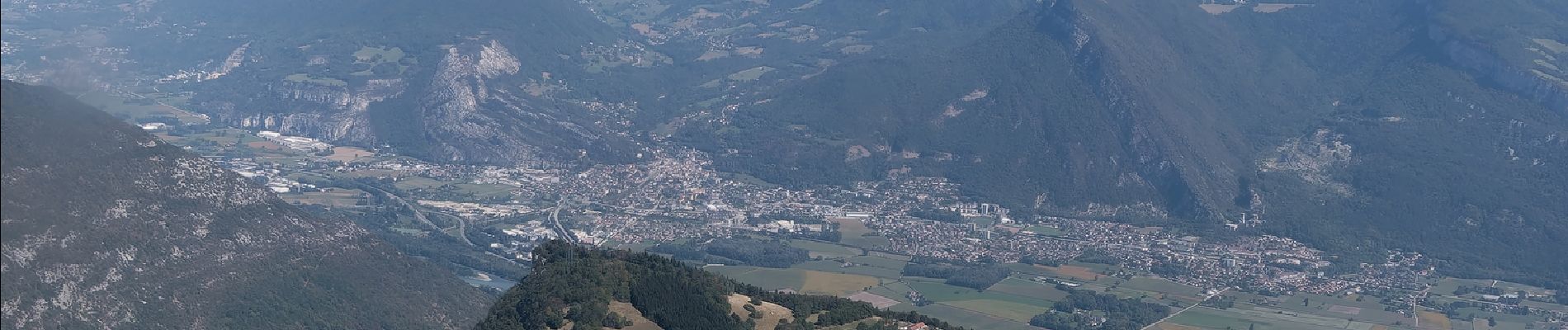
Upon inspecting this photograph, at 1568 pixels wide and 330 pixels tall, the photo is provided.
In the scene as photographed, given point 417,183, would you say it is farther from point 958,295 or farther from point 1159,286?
point 1159,286

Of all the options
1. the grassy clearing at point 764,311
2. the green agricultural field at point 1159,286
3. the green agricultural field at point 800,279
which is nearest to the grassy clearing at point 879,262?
the green agricultural field at point 800,279

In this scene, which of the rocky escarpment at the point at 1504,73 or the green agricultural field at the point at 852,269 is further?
the rocky escarpment at the point at 1504,73

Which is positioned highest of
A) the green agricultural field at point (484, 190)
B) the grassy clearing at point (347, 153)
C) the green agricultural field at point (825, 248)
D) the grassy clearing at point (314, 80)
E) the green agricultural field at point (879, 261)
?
the green agricultural field at point (879, 261)

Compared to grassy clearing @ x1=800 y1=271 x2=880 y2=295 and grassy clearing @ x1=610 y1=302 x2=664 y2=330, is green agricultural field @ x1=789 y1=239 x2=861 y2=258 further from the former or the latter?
grassy clearing @ x1=610 y1=302 x2=664 y2=330

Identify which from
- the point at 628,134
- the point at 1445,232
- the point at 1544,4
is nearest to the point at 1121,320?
the point at 1445,232

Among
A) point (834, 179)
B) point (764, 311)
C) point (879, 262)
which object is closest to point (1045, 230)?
point (879, 262)

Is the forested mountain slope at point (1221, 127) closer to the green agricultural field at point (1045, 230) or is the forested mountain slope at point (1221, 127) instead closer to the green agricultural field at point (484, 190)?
the green agricultural field at point (1045, 230)
